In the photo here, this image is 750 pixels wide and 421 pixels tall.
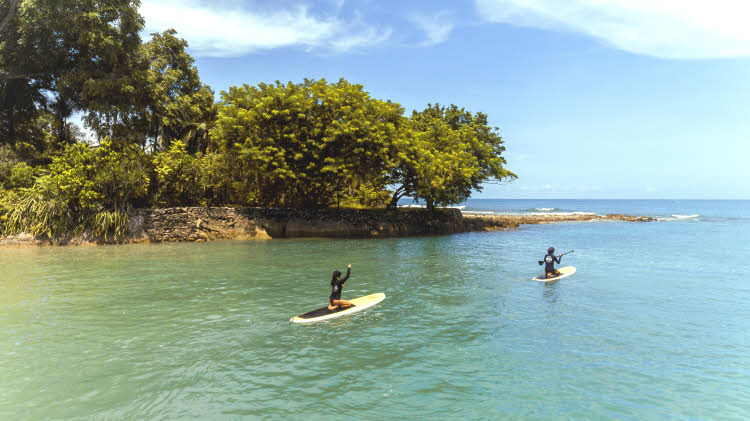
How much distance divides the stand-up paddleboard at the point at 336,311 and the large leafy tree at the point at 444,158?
21.1m

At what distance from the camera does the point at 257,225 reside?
112 ft

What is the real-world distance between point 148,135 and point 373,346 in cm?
3644

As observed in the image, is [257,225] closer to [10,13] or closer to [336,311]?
[10,13]

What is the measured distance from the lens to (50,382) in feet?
24.6

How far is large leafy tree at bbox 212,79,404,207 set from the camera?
102ft

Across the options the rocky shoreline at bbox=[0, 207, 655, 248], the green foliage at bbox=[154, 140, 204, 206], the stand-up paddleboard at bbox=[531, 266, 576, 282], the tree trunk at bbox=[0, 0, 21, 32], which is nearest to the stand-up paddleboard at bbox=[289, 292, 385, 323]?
the stand-up paddleboard at bbox=[531, 266, 576, 282]

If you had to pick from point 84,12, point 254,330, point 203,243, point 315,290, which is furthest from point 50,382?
point 84,12

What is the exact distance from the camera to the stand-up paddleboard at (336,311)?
11289 millimetres

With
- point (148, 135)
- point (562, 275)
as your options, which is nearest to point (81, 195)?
point (148, 135)

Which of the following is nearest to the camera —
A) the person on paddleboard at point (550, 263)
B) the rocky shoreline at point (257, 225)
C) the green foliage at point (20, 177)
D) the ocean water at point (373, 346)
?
the ocean water at point (373, 346)

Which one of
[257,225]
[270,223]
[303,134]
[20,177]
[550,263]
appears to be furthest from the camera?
[270,223]

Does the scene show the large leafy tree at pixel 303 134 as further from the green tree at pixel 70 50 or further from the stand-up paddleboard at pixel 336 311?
the stand-up paddleboard at pixel 336 311

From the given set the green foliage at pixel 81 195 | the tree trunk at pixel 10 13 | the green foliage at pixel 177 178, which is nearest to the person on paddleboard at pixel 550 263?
the green foliage at pixel 177 178

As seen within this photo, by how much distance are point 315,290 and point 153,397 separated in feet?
28.2
